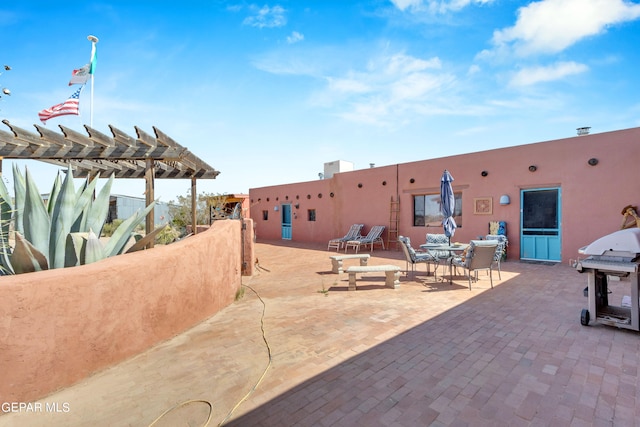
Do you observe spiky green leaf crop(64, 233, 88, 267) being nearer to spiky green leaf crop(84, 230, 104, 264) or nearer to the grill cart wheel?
spiky green leaf crop(84, 230, 104, 264)

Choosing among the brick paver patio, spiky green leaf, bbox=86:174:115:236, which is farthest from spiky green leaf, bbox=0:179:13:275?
the brick paver patio

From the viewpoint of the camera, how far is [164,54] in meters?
7.55

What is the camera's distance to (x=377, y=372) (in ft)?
9.12

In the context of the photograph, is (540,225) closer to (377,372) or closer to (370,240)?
(370,240)

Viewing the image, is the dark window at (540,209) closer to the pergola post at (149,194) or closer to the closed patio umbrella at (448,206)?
the closed patio umbrella at (448,206)

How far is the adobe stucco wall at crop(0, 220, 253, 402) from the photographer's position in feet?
7.49

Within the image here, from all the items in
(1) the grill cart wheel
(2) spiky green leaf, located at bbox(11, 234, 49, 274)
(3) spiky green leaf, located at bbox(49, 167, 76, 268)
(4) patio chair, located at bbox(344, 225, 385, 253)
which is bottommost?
(1) the grill cart wheel

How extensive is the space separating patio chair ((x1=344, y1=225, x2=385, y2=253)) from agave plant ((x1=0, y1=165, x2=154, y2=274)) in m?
9.24

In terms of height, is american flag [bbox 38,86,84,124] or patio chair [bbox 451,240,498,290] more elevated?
american flag [bbox 38,86,84,124]

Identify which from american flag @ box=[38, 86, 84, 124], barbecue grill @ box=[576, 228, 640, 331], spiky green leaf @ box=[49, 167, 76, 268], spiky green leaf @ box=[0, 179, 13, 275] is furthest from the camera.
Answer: american flag @ box=[38, 86, 84, 124]

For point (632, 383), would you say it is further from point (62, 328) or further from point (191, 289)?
point (62, 328)

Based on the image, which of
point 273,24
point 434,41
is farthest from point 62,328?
point 434,41

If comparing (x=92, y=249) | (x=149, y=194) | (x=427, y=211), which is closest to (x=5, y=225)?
(x=92, y=249)

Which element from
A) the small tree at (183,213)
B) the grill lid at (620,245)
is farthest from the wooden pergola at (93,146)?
the small tree at (183,213)
